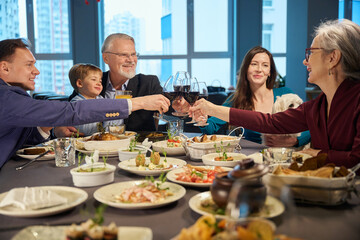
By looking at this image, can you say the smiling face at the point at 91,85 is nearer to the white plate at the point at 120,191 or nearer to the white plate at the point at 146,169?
the white plate at the point at 146,169

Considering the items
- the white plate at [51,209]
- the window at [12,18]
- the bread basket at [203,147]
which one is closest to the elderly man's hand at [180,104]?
the bread basket at [203,147]

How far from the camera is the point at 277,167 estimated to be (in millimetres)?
1281

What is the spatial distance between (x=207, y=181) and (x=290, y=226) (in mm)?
727

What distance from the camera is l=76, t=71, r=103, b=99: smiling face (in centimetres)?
329

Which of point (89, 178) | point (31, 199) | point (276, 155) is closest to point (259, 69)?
point (276, 155)

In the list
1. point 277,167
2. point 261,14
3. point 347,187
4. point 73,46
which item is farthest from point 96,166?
point 261,14

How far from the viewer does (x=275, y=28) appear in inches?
367

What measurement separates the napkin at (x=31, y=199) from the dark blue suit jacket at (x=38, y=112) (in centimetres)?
89

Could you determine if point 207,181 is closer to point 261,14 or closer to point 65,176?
point 65,176

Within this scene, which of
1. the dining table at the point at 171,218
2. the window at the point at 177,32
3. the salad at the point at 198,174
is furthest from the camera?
the window at the point at 177,32

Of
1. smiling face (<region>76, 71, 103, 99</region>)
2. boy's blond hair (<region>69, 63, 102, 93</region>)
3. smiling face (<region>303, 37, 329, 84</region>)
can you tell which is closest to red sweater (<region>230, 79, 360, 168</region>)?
smiling face (<region>303, 37, 329, 84</region>)

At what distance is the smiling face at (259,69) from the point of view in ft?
10.7

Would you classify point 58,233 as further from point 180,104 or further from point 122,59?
point 122,59

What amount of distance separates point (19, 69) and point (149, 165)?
116cm
